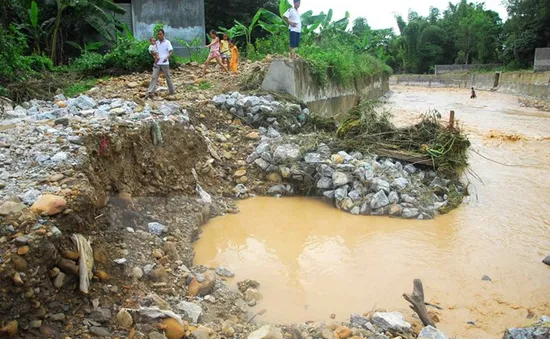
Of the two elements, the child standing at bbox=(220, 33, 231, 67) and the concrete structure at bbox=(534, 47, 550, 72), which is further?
the concrete structure at bbox=(534, 47, 550, 72)

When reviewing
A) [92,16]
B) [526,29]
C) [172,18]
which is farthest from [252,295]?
[526,29]

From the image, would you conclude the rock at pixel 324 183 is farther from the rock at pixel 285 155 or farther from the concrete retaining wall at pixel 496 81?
the concrete retaining wall at pixel 496 81

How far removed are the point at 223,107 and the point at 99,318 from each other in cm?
564

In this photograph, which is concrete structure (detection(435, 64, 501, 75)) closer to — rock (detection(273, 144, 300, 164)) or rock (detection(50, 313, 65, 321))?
rock (detection(273, 144, 300, 164))

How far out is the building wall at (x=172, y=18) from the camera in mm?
14250

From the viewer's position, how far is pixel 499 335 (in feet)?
11.7

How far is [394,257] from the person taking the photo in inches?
194

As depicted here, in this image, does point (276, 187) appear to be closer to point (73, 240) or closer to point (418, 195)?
point (418, 195)

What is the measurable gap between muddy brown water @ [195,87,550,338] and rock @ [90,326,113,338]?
1.32 m

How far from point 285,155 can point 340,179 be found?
966 mm

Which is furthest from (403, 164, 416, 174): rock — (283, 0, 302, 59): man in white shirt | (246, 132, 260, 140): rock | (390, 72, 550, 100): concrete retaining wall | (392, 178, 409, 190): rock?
(390, 72, 550, 100): concrete retaining wall

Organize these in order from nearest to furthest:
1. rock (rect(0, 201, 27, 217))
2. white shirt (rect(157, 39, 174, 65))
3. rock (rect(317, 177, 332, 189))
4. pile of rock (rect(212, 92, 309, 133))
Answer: rock (rect(0, 201, 27, 217)), rock (rect(317, 177, 332, 189)), white shirt (rect(157, 39, 174, 65)), pile of rock (rect(212, 92, 309, 133))

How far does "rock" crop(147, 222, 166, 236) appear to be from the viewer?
4.48 meters

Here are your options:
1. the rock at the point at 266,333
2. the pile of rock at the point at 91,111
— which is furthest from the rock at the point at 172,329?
the pile of rock at the point at 91,111
